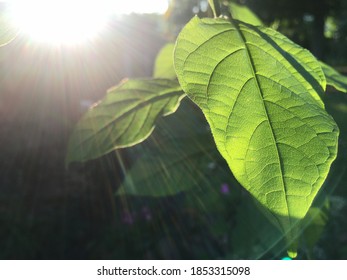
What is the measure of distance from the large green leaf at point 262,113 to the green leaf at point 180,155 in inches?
14.5

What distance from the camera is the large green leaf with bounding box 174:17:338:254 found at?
0.45 metres

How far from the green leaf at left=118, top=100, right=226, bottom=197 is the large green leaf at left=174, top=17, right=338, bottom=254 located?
37 cm

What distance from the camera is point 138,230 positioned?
4.43m

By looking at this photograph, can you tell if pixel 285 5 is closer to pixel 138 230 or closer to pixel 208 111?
pixel 138 230

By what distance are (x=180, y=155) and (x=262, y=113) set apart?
454mm

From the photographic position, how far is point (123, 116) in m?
0.72

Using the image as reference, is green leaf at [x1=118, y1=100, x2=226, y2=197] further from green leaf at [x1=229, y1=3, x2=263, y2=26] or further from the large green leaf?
the large green leaf

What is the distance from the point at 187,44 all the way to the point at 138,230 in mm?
4056

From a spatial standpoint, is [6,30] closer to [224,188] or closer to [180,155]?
[180,155]

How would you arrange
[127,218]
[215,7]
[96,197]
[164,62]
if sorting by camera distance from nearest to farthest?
1. [215,7]
2. [164,62]
3. [127,218]
4. [96,197]

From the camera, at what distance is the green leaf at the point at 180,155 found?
35.7 inches

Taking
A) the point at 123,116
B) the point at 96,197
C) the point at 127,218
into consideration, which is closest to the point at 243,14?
the point at 123,116

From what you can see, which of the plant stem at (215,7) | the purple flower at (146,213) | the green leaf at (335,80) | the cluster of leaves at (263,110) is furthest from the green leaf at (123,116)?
the purple flower at (146,213)

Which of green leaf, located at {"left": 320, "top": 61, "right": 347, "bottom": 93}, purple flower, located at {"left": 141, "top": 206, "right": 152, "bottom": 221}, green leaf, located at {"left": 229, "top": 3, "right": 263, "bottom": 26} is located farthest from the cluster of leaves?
purple flower, located at {"left": 141, "top": 206, "right": 152, "bottom": 221}
